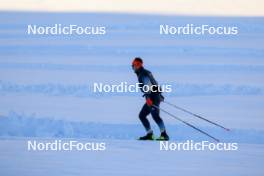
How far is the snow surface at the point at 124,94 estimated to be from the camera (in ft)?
34.5

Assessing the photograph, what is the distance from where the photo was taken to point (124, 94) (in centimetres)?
1082

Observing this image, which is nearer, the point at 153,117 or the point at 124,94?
the point at 153,117

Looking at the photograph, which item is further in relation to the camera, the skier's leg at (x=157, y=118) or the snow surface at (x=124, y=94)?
the skier's leg at (x=157, y=118)

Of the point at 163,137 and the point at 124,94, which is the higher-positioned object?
the point at 124,94

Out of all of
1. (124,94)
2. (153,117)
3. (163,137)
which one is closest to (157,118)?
(153,117)

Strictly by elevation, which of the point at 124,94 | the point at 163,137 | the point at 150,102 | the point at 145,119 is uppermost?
the point at 124,94

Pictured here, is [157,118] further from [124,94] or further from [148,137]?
[124,94]

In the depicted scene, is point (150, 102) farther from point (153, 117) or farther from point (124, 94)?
point (124, 94)

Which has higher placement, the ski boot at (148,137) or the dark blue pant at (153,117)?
the dark blue pant at (153,117)

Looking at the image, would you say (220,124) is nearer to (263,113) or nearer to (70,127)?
(263,113)

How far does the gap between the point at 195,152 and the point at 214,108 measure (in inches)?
17.3

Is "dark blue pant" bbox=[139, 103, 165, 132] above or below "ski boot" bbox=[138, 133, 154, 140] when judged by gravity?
above

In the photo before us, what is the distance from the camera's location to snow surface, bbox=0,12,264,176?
34.5ft
